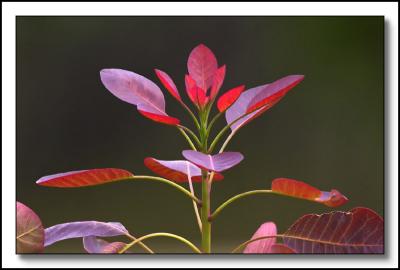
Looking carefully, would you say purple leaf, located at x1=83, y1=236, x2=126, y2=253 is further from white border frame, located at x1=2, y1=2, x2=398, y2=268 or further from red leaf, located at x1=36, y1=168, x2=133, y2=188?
white border frame, located at x1=2, y1=2, x2=398, y2=268

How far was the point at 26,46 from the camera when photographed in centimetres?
184

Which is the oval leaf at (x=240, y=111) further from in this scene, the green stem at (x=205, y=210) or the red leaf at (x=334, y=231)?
the red leaf at (x=334, y=231)

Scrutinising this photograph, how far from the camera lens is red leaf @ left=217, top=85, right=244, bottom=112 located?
148cm

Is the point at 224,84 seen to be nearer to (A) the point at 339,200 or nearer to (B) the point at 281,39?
(B) the point at 281,39

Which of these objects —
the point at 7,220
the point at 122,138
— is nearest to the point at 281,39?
the point at 122,138

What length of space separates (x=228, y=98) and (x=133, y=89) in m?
0.27

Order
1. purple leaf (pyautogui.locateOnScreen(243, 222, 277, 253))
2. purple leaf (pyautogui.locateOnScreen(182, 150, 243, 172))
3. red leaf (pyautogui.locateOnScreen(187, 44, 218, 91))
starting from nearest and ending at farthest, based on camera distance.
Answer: purple leaf (pyautogui.locateOnScreen(182, 150, 243, 172)) < purple leaf (pyautogui.locateOnScreen(243, 222, 277, 253)) < red leaf (pyautogui.locateOnScreen(187, 44, 218, 91))

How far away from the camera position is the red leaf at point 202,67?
158cm

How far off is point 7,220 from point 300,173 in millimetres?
997

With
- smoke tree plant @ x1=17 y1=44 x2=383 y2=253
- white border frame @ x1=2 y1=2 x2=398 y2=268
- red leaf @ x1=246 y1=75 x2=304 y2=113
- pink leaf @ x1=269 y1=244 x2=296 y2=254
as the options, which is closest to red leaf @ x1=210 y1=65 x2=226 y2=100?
smoke tree plant @ x1=17 y1=44 x2=383 y2=253

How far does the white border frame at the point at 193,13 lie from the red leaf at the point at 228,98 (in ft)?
1.51

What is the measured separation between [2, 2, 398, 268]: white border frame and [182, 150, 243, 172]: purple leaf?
55 cm

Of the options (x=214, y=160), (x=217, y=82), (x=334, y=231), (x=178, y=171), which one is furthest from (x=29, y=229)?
(x=334, y=231)

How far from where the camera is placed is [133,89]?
1.50m
